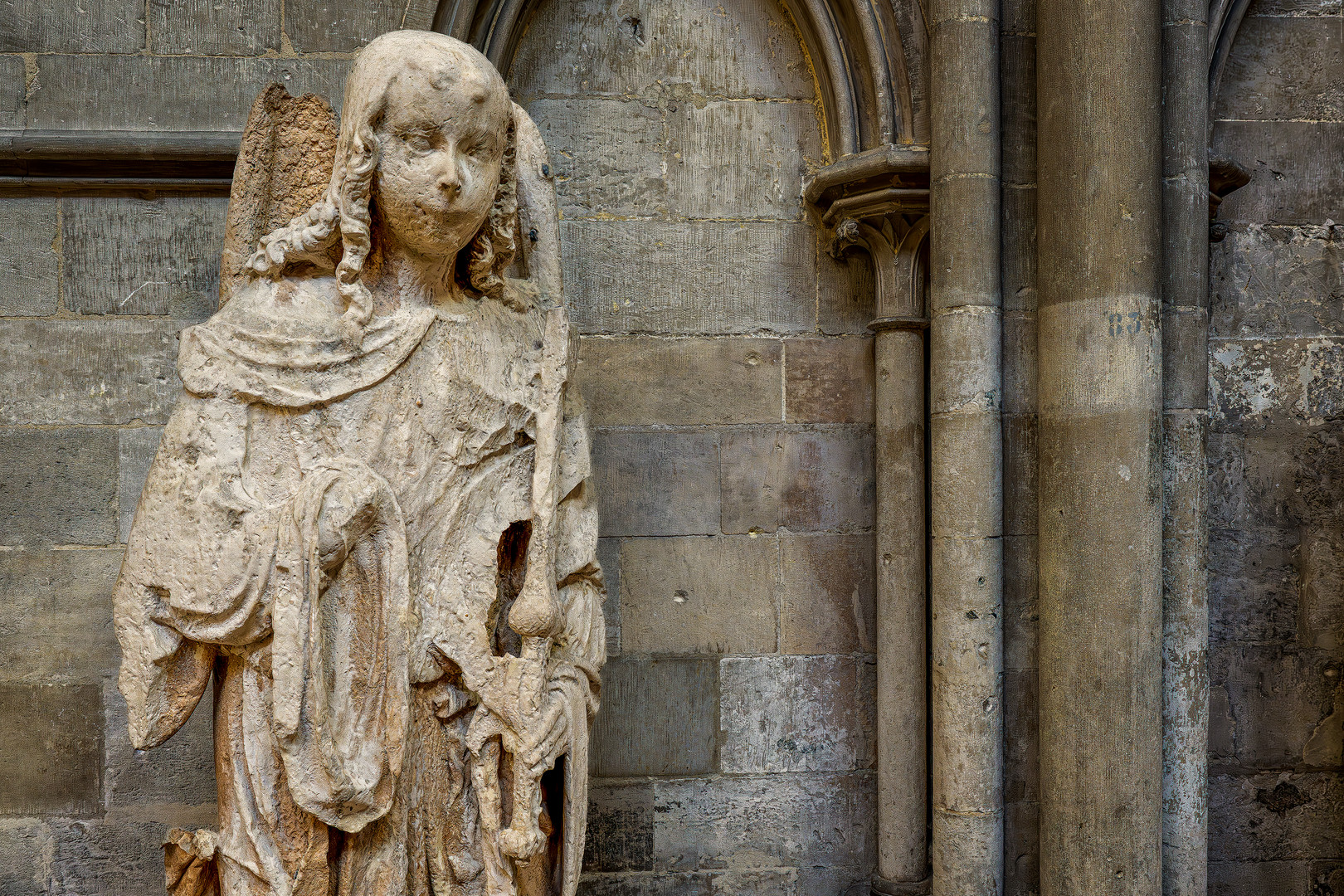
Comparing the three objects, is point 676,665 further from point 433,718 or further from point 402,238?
point 402,238

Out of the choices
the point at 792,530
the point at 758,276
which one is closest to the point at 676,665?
the point at 792,530

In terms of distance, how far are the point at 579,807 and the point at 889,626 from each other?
4.35ft

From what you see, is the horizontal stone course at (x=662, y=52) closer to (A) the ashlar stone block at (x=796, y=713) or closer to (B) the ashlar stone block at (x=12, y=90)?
(B) the ashlar stone block at (x=12, y=90)

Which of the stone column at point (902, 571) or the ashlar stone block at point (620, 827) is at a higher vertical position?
the stone column at point (902, 571)


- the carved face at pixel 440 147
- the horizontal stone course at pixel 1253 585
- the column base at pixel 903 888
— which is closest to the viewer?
the carved face at pixel 440 147

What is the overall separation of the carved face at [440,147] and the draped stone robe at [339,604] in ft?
0.73

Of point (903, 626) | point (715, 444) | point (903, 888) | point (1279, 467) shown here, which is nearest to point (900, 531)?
point (903, 626)

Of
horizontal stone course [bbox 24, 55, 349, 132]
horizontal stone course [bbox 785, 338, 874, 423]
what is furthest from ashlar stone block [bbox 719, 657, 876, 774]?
horizontal stone course [bbox 24, 55, 349, 132]

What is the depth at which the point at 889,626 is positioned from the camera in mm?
3006

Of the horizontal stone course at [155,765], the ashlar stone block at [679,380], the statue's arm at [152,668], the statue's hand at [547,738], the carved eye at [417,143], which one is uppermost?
the carved eye at [417,143]

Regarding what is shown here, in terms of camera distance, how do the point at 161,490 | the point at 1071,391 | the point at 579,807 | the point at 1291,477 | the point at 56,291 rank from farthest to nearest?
the point at 1291,477 → the point at 56,291 → the point at 1071,391 → the point at 579,807 → the point at 161,490

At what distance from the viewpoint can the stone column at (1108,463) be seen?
8.45ft

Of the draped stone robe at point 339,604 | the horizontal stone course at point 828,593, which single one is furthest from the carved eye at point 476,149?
the horizontal stone course at point 828,593

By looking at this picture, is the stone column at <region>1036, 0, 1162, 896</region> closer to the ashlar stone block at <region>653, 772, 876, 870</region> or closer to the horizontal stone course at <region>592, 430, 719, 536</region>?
the ashlar stone block at <region>653, 772, 876, 870</region>
